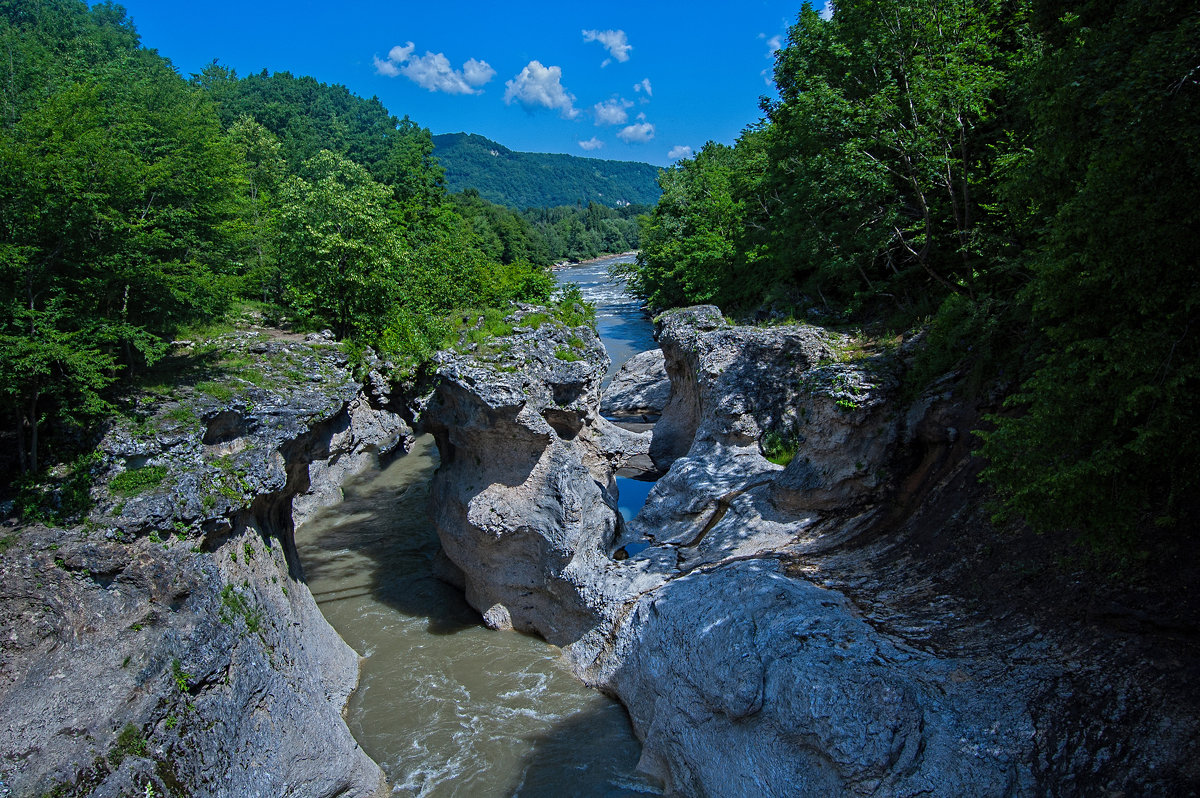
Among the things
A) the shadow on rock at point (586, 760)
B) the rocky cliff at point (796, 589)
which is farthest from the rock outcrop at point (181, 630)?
the rocky cliff at point (796, 589)

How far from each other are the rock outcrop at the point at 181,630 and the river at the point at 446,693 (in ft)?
2.89

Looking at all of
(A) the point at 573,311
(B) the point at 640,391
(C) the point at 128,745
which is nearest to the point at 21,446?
(C) the point at 128,745

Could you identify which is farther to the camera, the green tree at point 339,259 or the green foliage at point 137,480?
the green tree at point 339,259

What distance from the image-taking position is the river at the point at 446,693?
11.3m

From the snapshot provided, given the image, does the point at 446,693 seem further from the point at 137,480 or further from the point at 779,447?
the point at 779,447

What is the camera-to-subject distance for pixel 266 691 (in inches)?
403

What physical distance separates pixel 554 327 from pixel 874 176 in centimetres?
869

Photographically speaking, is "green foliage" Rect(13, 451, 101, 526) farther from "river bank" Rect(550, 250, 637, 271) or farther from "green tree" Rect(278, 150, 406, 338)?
"river bank" Rect(550, 250, 637, 271)

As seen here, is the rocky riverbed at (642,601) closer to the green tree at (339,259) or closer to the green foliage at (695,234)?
the green tree at (339,259)

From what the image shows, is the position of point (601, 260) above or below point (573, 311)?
above

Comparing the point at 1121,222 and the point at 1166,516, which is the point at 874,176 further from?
the point at 1166,516

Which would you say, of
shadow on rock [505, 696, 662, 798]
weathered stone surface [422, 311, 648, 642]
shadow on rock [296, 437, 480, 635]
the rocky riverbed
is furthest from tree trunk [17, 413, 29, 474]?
shadow on rock [505, 696, 662, 798]

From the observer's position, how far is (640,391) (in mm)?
31109

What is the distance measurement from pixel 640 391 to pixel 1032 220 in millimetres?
20468
